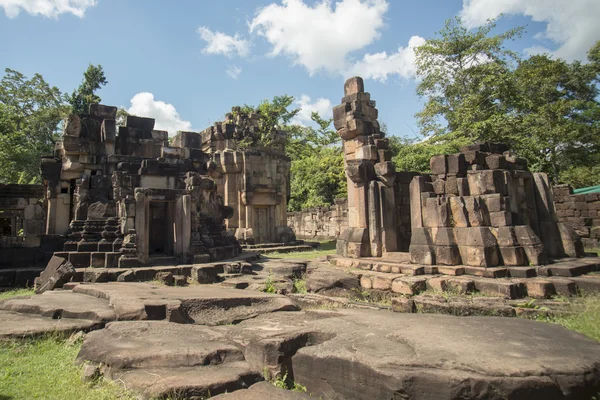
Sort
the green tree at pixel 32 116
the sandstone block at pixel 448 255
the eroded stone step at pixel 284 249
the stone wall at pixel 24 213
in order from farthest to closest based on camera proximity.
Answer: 1. the green tree at pixel 32 116
2. the eroded stone step at pixel 284 249
3. the stone wall at pixel 24 213
4. the sandstone block at pixel 448 255

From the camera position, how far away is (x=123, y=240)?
1027cm

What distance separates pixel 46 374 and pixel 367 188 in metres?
7.21

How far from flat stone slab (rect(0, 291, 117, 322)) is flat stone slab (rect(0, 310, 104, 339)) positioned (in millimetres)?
100

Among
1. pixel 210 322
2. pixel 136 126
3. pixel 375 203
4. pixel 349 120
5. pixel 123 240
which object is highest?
pixel 136 126

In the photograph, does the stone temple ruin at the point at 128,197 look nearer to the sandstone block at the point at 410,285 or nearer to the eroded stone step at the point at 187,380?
the sandstone block at the point at 410,285

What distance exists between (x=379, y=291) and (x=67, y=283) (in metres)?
6.60

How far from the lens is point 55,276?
8117 mm

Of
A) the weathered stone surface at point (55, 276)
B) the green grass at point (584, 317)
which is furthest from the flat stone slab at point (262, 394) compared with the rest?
the weathered stone surface at point (55, 276)

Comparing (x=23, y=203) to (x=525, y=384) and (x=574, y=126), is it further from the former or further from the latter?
(x=574, y=126)

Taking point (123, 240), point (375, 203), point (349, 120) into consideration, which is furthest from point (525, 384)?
point (123, 240)

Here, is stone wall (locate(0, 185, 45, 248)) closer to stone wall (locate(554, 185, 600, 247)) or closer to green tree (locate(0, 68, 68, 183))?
green tree (locate(0, 68, 68, 183))

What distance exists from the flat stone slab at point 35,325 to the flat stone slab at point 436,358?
7.17ft

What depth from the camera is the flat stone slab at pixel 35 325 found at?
4.42m

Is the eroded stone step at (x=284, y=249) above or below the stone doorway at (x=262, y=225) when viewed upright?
below
